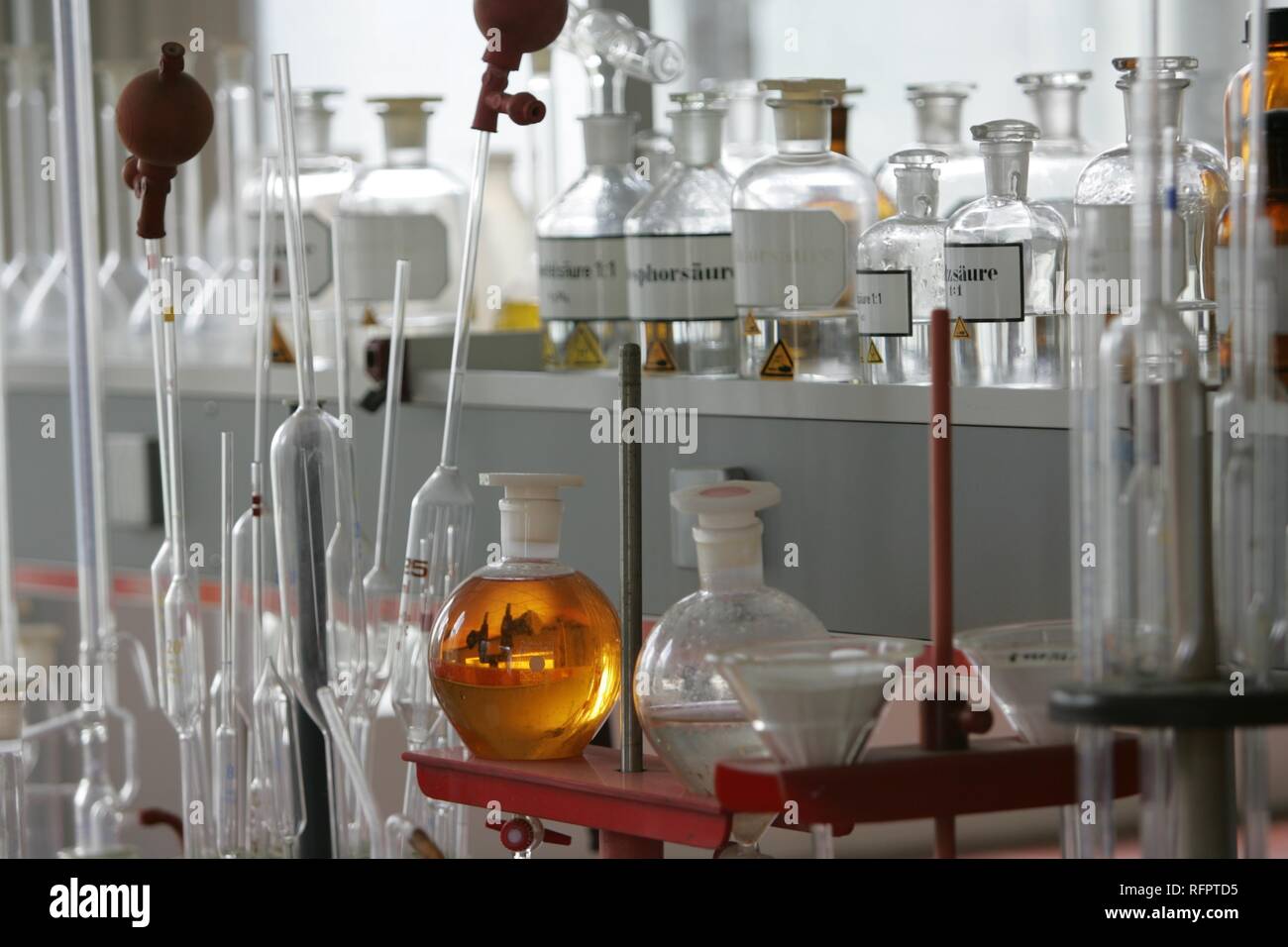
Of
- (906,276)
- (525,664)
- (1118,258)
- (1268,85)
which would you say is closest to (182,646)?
(525,664)

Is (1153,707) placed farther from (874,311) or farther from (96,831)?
(96,831)

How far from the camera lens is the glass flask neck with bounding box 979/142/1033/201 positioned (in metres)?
1.11

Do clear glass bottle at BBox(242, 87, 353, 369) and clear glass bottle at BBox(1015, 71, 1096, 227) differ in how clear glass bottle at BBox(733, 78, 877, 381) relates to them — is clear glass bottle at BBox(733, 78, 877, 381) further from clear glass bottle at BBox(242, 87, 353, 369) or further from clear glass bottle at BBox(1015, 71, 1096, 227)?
clear glass bottle at BBox(242, 87, 353, 369)

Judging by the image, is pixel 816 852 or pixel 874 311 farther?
pixel 874 311

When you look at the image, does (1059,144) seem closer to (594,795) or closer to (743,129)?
(743,129)

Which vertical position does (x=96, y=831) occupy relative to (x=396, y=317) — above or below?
below

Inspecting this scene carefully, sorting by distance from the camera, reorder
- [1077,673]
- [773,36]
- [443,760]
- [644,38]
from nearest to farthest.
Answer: [1077,673], [443,760], [644,38], [773,36]

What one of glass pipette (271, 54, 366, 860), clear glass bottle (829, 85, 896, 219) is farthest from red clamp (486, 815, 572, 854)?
clear glass bottle (829, 85, 896, 219)

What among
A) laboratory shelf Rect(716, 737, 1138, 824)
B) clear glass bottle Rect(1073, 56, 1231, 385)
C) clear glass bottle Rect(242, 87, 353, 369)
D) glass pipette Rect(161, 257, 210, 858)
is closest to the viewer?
laboratory shelf Rect(716, 737, 1138, 824)

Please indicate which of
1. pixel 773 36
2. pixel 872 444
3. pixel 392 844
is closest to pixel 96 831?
pixel 392 844

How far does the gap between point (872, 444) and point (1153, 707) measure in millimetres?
406

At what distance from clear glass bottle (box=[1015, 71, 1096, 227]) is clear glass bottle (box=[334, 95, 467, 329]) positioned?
0.48 m

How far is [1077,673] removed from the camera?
0.89 meters

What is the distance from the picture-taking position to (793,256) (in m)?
1.19
